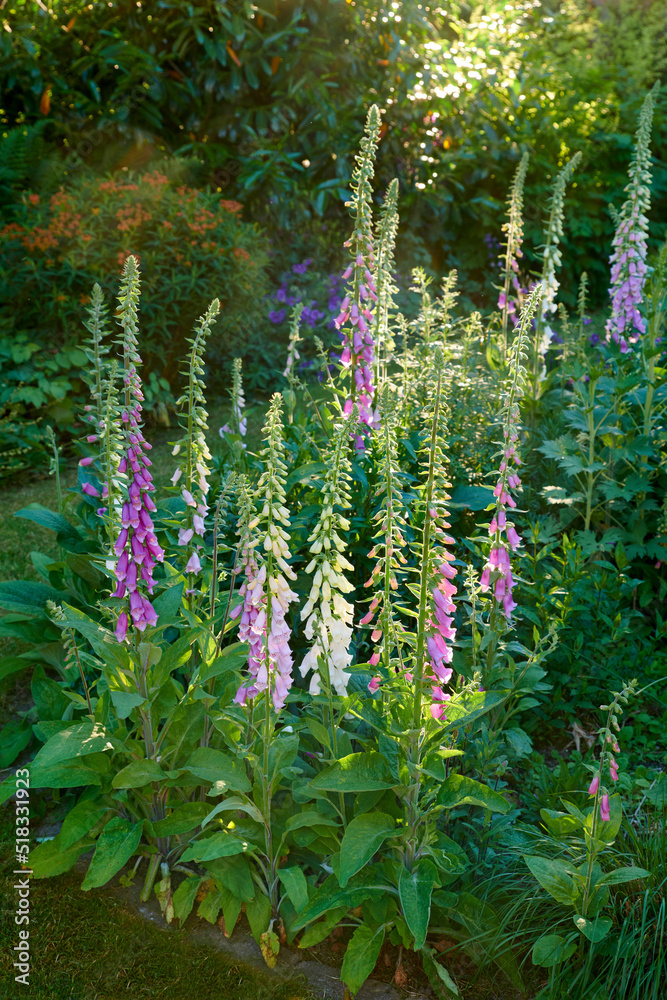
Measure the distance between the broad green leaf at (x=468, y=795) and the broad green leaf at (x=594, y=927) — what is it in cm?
34

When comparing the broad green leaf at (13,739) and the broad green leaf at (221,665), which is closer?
the broad green leaf at (221,665)

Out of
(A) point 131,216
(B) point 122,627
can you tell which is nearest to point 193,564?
(B) point 122,627

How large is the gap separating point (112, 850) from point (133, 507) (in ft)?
3.53

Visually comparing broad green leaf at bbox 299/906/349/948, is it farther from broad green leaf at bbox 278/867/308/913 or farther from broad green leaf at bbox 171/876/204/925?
broad green leaf at bbox 171/876/204/925

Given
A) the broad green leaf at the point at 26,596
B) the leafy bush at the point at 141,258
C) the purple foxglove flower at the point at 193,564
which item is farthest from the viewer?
the leafy bush at the point at 141,258

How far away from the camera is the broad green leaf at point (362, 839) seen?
2.24 meters

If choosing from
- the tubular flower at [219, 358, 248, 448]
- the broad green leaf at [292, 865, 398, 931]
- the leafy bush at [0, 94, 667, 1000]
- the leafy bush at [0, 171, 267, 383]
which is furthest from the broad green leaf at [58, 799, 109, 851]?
the leafy bush at [0, 171, 267, 383]

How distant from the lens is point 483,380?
480cm

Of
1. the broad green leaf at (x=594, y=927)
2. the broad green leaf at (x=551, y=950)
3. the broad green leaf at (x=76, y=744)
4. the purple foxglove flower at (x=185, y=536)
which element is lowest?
the broad green leaf at (x=551, y=950)

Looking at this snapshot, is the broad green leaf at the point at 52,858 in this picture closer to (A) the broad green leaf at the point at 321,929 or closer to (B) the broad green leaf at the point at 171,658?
(B) the broad green leaf at the point at 171,658

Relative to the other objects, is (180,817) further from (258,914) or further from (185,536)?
(185,536)

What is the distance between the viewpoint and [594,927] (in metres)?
2.27

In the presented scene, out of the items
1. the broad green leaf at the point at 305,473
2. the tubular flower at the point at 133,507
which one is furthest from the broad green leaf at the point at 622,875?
the broad green leaf at the point at 305,473

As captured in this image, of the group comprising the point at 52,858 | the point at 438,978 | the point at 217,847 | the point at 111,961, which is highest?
the point at 217,847
